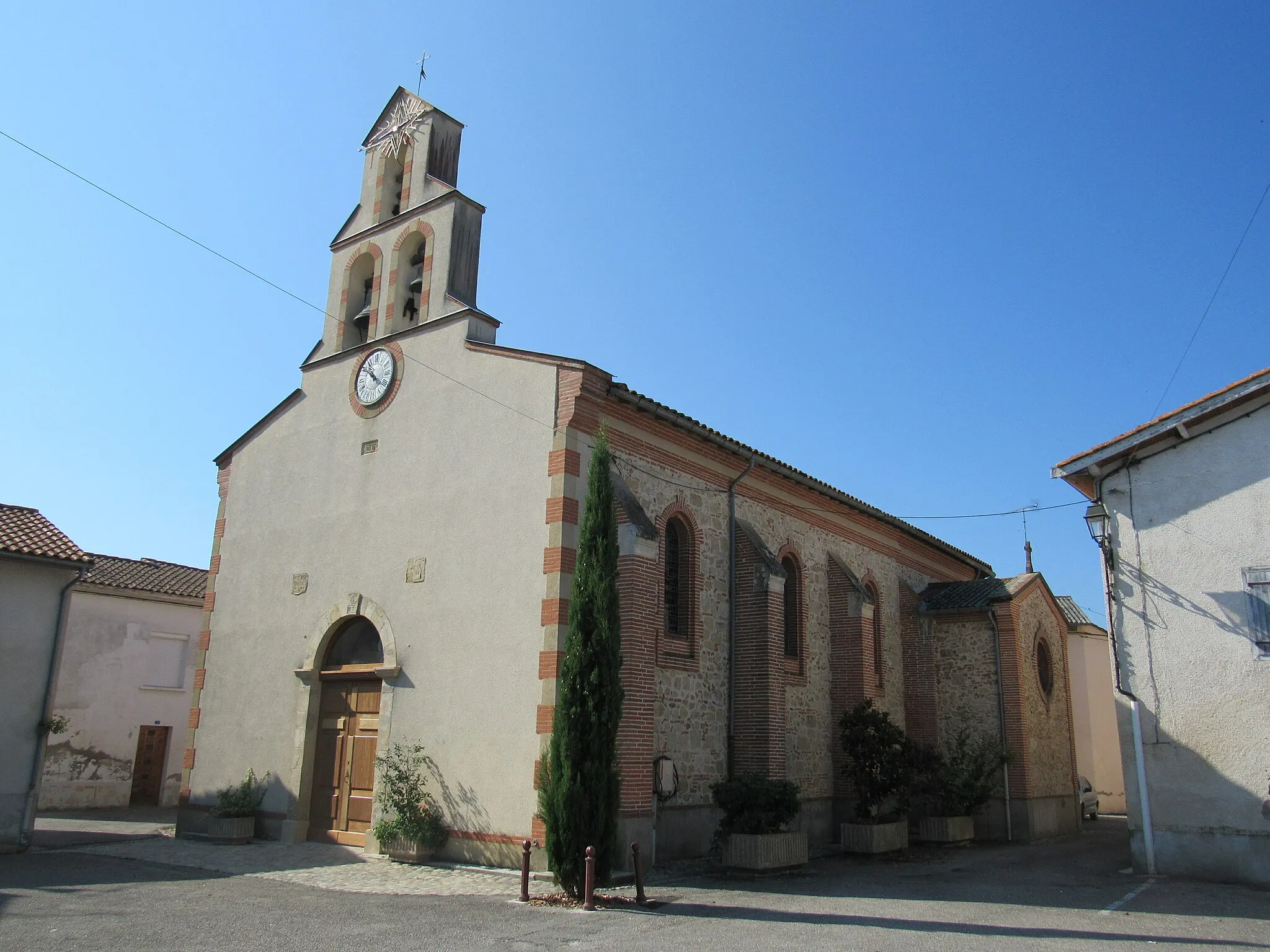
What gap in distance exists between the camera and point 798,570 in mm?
18656

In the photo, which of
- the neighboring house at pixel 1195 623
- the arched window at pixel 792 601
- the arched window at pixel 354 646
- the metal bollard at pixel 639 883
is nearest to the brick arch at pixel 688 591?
the arched window at pixel 792 601

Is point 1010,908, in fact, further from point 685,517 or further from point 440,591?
point 440,591

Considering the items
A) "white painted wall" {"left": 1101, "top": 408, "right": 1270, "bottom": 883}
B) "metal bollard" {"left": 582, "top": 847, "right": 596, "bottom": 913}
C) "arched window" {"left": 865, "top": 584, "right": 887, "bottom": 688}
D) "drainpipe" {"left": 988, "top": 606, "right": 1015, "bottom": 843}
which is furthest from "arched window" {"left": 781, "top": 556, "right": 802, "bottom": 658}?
"metal bollard" {"left": 582, "top": 847, "right": 596, "bottom": 913}

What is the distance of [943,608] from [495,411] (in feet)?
40.3

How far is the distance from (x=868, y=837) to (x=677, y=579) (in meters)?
5.66

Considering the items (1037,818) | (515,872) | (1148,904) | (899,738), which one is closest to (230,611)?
(515,872)

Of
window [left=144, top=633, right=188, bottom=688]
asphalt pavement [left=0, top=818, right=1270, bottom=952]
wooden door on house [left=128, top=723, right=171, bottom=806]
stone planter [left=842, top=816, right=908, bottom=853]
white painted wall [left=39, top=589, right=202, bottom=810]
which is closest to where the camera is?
asphalt pavement [left=0, top=818, right=1270, bottom=952]

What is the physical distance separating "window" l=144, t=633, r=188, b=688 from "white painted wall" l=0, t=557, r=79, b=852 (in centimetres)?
950

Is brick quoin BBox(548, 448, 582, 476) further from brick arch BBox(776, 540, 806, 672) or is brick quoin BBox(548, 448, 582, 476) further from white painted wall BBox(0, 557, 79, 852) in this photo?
white painted wall BBox(0, 557, 79, 852)

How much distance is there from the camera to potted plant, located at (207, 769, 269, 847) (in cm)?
1556

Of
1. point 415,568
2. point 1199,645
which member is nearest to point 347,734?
point 415,568

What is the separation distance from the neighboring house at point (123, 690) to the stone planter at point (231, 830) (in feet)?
30.4

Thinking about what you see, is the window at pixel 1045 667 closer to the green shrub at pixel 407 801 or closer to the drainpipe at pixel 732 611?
the drainpipe at pixel 732 611

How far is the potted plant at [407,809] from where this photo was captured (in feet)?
43.8
